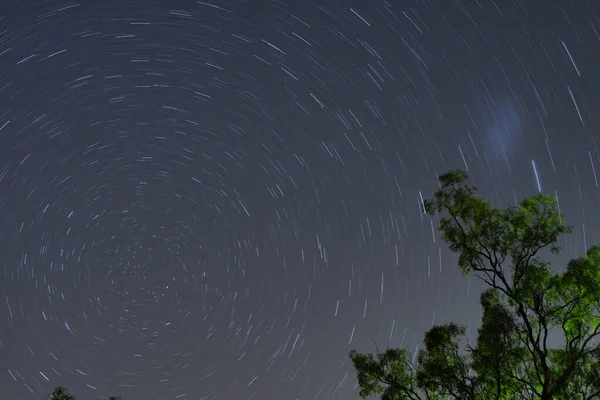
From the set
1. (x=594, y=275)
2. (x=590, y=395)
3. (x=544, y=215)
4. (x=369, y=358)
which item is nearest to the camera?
(x=590, y=395)

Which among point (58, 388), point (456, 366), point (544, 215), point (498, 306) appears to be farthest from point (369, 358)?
point (58, 388)

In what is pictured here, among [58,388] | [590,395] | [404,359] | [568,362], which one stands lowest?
[590,395]

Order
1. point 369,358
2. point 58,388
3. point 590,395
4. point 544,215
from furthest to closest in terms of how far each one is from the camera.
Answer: point 58,388 < point 369,358 < point 544,215 < point 590,395

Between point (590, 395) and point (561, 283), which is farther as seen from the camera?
point (561, 283)

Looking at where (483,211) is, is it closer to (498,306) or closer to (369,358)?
(498,306)

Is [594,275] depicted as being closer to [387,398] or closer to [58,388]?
[387,398]

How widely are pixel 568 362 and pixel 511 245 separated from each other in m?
3.47

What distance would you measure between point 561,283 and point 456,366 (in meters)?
3.77

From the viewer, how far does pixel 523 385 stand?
13.1m

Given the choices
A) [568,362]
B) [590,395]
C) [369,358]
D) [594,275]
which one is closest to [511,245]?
[594,275]

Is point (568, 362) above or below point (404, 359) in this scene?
below

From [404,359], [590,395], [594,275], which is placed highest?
[594,275]

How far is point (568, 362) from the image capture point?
42.3 ft

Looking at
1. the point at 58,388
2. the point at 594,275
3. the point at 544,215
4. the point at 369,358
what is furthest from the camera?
the point at 58,388
